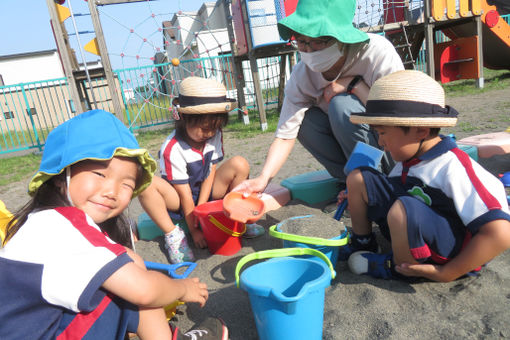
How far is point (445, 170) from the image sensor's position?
1220 mm

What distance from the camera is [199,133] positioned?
6.50 feet

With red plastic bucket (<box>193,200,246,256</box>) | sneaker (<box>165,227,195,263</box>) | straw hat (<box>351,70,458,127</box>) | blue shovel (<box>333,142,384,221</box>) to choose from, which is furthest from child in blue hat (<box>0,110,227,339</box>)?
blue shovel (<box>333,142,384,221</box>)

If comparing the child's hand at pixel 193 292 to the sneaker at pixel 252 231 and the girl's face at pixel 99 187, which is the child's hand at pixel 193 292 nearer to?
the girl's face at pixel 99 187

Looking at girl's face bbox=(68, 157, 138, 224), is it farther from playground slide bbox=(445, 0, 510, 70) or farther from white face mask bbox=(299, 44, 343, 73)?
playground slide bbox=(445, 0, 510, 70)

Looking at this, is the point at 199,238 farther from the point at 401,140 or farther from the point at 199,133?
the point at 401,140

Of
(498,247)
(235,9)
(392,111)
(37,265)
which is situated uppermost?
(235,9)

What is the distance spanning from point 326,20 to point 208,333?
1.43 meters

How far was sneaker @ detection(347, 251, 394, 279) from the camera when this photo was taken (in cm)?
139

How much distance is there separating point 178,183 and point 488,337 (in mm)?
1479

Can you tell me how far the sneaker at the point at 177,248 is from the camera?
6.05 feet

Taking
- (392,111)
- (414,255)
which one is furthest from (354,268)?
(392,111)

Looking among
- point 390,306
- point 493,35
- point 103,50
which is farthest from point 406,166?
point 493,35

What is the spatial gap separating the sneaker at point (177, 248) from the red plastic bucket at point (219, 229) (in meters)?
0.12

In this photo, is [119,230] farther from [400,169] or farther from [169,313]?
[400,169]
